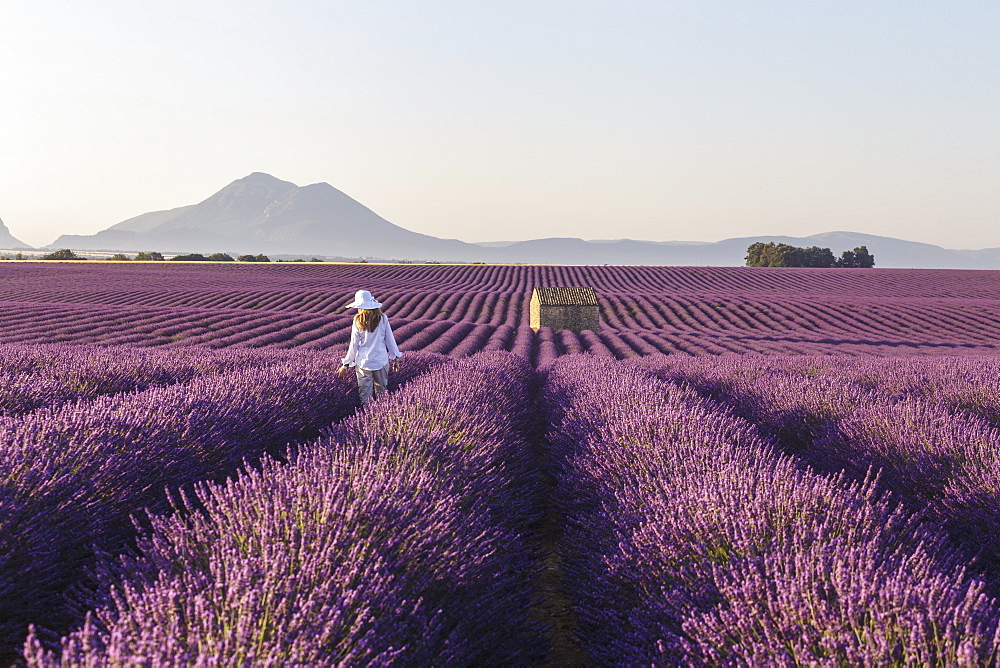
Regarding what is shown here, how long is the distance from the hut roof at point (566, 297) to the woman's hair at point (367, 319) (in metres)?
17.2

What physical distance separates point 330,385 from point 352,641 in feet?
15.6

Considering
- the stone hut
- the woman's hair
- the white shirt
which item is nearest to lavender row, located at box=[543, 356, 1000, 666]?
the white shirt

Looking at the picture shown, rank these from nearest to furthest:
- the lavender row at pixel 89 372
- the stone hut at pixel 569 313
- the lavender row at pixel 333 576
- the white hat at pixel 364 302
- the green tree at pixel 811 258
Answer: the lavender row at pixel 333 576 < the lavender row at pixel 89 372 < the white hat at pixel 364 302 < the stone hut at pixel 569 313 < the green tree at pixel 811 258

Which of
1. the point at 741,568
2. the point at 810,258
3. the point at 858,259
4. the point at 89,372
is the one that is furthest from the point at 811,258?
the point at 741,568

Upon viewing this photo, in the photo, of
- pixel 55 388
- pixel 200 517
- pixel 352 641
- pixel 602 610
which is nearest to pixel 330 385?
pixel 55 388

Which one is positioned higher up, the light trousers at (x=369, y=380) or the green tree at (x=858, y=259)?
the green tree at (x=858, y=259)

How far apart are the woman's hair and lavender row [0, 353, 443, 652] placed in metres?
1.22

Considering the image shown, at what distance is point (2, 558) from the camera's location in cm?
215

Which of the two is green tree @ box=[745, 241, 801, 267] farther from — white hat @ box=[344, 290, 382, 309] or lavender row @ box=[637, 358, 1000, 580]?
white hat @ box=[344, 290, 382, 309]

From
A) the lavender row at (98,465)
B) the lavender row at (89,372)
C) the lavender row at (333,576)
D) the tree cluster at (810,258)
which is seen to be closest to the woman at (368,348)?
the lavender row at (98,465)

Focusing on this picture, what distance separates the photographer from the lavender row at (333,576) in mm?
1438

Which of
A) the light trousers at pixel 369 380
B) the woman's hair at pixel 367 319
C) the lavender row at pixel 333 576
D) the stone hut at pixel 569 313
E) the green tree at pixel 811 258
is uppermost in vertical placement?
the green tree at pixel 811 258

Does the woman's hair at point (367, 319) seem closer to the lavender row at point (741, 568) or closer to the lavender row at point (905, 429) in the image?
the lavender row at point (741, 568)

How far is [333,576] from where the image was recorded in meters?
1.75
